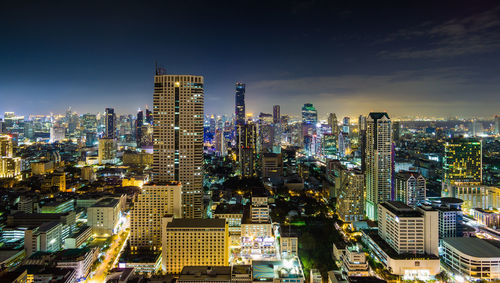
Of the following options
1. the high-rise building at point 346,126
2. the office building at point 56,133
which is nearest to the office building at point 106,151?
the office building at point 56,133

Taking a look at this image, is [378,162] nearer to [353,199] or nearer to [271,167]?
[353,199]

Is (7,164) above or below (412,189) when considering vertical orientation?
above

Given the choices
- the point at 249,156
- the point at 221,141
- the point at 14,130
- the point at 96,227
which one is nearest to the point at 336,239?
the point at 96,227

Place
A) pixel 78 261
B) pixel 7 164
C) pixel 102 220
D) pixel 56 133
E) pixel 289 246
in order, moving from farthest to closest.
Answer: pixel 56 133 < pixel 7 164 < pixel 102 220 < pixel 289 246 < pixel 78 261

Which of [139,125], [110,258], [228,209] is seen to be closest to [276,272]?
[228,209]

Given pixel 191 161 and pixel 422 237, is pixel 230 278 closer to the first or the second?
pixel 191 161

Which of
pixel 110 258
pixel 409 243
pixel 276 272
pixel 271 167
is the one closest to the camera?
pixel 276 272

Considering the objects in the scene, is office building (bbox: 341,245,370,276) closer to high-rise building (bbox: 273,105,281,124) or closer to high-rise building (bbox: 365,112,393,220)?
high-rise building (bbox: 365,112,393,220)
